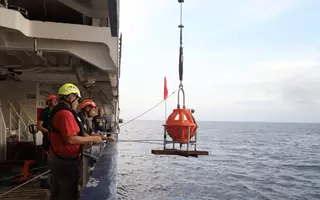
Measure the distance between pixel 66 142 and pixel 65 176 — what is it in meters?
0.55

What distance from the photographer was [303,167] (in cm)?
2186

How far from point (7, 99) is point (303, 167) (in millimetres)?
19571

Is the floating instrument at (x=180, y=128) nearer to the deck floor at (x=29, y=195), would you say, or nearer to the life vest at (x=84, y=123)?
the life vest at (x=84, y=123)

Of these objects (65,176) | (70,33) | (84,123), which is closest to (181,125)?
(84,123)

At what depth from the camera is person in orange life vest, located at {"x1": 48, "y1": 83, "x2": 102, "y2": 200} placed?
3.25 m

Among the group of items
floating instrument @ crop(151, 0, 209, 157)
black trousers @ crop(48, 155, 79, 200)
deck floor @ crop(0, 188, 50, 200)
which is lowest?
deck floor @ crop(0, 188, 50, 200)

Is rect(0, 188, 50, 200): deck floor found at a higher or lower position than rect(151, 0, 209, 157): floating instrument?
lower

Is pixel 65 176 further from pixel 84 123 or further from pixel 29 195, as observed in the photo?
pixel 29 195

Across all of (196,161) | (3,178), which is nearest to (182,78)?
(3,178)

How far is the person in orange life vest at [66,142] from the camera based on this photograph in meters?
3.25

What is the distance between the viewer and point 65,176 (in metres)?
3.66

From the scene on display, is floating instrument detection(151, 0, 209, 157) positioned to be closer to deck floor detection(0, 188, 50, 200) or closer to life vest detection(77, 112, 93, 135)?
life vest detection(77, 112, 93, 135)

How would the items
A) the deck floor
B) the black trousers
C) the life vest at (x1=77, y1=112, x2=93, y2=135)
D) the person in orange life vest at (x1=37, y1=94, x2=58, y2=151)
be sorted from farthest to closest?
the person in orange life vest at (x1=37, y1=94, x2=58, y2=151), the deck floor, the life vest at (x1=77, y1=112, x2=93, y2=135), the black trousers

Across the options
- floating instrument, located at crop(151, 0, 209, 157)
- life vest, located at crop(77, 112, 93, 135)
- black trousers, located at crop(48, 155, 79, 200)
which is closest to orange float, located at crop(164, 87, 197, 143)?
floating instrument, located at crop(151, 0, 209, 157)
